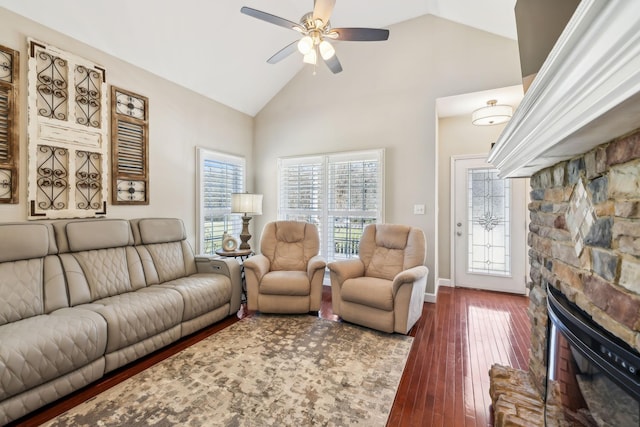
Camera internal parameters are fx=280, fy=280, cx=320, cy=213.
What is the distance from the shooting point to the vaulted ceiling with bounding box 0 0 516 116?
260 cm

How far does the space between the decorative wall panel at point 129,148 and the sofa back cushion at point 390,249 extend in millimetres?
2693

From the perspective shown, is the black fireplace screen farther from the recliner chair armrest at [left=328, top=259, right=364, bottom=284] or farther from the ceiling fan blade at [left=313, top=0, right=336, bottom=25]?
the ceiling fan blade at [left=313, top=0, right=336, bottom=25]

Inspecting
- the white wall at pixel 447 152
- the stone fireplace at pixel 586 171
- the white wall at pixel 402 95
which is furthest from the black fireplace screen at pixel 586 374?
the white wall at pixel 447 152

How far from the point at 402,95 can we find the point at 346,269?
249cm

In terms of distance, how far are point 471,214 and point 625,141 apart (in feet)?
12.0

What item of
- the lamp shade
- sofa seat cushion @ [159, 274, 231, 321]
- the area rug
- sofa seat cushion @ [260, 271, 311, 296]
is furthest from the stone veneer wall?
the lamp shade

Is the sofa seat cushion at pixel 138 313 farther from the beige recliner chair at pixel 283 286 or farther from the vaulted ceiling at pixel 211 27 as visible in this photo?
the vaulted ceiling at pixel 211 27

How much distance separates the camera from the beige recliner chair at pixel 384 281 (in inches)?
105

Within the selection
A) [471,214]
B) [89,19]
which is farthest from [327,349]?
[89,19]

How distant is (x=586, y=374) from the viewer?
105cm

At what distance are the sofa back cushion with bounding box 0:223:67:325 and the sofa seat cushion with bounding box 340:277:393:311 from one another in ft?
7.94

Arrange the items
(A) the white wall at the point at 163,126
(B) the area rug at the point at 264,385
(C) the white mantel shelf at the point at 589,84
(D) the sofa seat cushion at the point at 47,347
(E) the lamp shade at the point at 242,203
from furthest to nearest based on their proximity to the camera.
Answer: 1. (E) the lamp shade at the point at 242,203
2. (A) the white wall at the point at 163,126
3. (B) the area rug at the point at 264,385
4. (D) the sofa seat cushion at the point at 47,347
5. (C) the white mantel shelf at the point at 589,84

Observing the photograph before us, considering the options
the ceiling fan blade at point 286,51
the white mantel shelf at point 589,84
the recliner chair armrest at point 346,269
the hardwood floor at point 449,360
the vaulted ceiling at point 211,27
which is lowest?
the hardwood floor at point 449,360

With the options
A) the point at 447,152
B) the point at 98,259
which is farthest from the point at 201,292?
the point at 447,152
